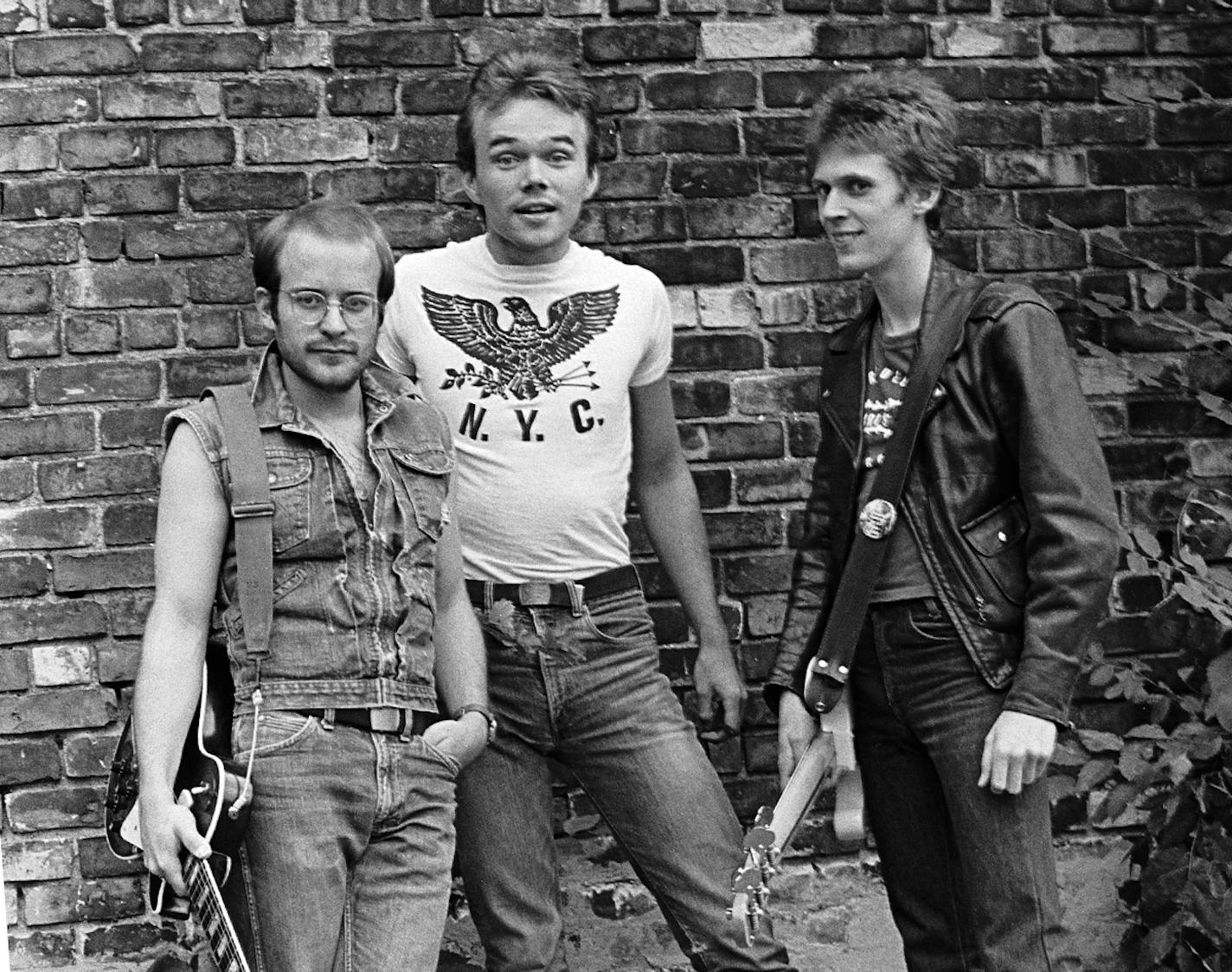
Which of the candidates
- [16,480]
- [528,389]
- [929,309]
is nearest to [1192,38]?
[929,309]

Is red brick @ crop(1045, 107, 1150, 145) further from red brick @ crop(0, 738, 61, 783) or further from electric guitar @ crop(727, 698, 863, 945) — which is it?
red brick @ crop(0, 738, 61, 783)

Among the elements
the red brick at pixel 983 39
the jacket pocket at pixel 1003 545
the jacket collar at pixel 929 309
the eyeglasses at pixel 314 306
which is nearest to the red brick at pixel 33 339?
the eyeglasses at pixel 314 306

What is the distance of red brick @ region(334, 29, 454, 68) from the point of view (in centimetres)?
361

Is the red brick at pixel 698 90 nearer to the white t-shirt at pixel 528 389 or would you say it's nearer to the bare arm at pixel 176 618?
the white t-shirt at pixel 528 389

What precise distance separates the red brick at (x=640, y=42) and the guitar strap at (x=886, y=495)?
1.13 meters

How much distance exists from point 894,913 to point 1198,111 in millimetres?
2043

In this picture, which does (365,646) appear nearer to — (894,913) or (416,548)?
(416,548)

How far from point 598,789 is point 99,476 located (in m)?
1.24

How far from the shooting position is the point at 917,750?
2936 millimetres

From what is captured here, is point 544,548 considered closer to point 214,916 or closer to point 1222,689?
point 214,916

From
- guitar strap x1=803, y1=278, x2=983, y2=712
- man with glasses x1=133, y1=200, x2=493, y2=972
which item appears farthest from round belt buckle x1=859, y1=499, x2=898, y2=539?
man with glasses x1=133, y1=200, x2=493, y2=972

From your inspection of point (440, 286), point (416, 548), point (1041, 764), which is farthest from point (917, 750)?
point (440, 286)

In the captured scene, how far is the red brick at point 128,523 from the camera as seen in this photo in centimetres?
354

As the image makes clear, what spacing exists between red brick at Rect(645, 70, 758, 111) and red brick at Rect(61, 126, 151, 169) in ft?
3.58
